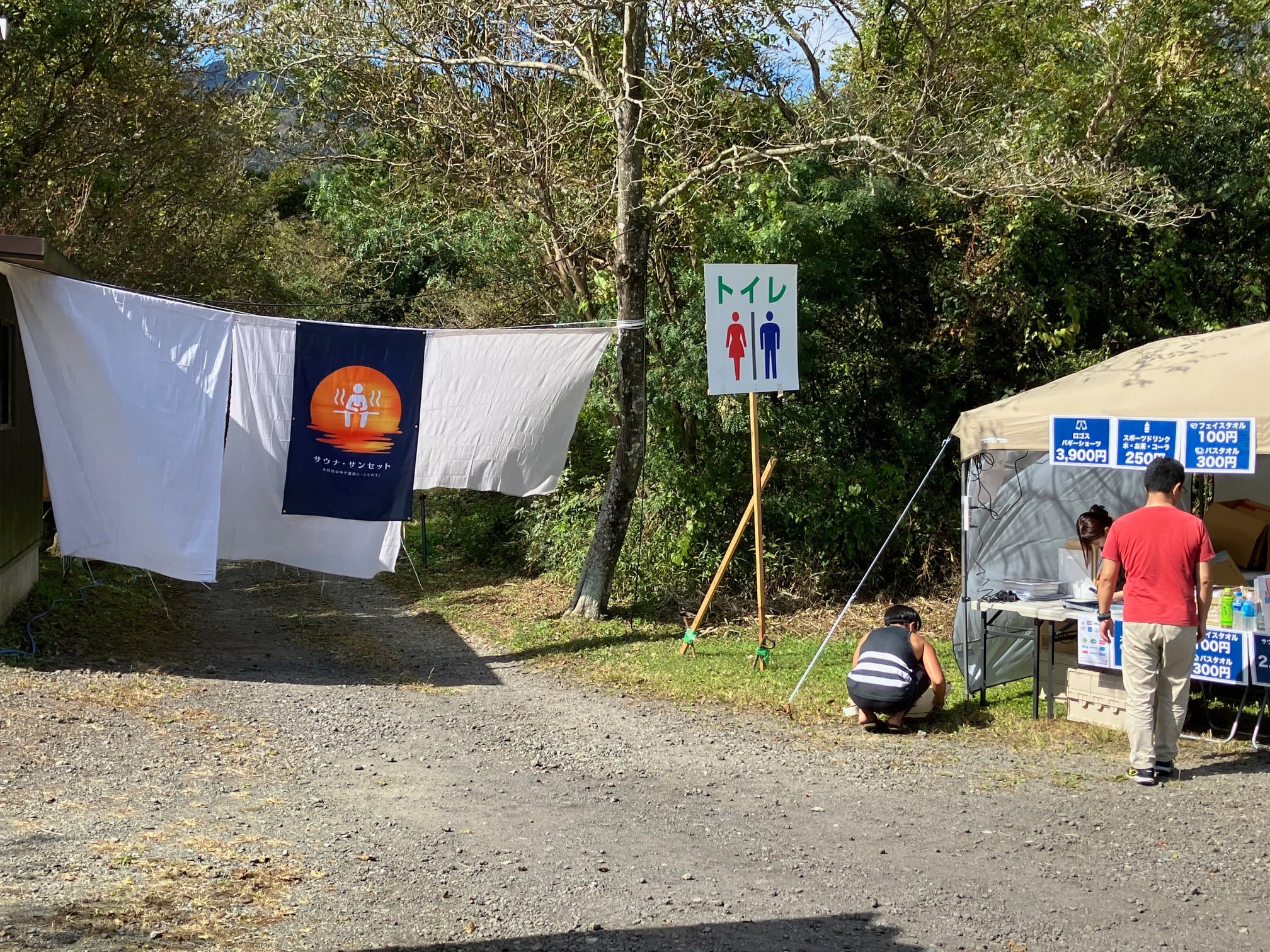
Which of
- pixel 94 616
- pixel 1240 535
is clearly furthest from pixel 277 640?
pixel 1240 535

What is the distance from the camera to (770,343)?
8781mm

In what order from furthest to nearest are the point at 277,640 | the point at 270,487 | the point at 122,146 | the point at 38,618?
the point at 122,146, the point at 277,640, the point at 38,618, the point at 270,487

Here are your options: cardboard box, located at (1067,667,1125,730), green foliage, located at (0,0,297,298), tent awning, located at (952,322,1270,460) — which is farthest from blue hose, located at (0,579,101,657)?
cardboard box, located at (1067,667,1125,730)

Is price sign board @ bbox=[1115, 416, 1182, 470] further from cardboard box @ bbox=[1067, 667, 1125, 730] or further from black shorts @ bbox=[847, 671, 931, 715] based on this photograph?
black shorts @ bbox=[847, 671, 931, 715]

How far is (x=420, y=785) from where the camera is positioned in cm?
613

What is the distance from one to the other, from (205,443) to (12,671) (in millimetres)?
2090

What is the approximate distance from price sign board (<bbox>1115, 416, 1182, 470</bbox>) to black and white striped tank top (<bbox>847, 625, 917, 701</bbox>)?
1.76 meters

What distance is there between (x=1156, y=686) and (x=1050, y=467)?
128 inches

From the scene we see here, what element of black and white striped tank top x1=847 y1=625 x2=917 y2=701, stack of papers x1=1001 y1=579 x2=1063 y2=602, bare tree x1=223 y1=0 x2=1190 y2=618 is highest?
bare tree x1=223 y1=0 x2=1190 y2=618

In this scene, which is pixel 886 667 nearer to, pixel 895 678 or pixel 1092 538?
pixel 895 678

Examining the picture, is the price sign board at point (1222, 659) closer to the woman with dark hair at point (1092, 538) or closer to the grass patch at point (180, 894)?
the woman with dark hair at point (1092, 538)

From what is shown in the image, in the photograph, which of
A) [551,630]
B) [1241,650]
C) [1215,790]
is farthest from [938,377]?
[1215,790]

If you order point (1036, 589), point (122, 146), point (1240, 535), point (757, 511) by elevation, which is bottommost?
point (1036, 589)

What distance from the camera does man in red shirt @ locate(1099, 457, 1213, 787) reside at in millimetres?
6145
